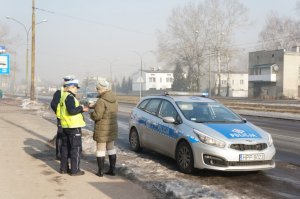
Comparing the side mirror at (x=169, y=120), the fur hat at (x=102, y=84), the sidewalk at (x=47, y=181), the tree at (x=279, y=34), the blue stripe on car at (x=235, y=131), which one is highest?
the tree at (x=279, y=34)

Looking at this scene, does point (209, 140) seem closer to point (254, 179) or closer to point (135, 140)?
point (254, 179)

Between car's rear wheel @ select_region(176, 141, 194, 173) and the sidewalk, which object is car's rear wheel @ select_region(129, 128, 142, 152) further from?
car's rear wheel @ select_region(176, 141, 194, 173)

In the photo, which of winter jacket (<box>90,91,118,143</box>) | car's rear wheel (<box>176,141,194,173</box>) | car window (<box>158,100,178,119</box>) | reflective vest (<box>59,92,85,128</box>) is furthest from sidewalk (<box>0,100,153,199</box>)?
car window (<box>158,100,178,119</box>)

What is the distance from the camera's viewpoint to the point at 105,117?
718cm

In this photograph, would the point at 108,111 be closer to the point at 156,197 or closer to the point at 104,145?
the point at 104,145

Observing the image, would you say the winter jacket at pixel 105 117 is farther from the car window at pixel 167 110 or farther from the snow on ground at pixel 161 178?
the car window at pixel 167 110

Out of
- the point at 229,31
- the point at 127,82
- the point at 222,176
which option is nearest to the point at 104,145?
the point at 222,176

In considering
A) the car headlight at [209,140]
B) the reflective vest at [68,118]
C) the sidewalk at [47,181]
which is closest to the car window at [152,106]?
the sidewalk at [47,181]

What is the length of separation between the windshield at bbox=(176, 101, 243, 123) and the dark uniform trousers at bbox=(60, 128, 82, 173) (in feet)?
7.31

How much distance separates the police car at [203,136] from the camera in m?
7.09

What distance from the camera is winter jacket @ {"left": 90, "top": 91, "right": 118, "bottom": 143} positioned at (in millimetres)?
7141

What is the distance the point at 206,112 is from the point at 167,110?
0.88 metres

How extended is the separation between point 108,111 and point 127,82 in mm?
124862

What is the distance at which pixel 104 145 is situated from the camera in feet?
23.8
